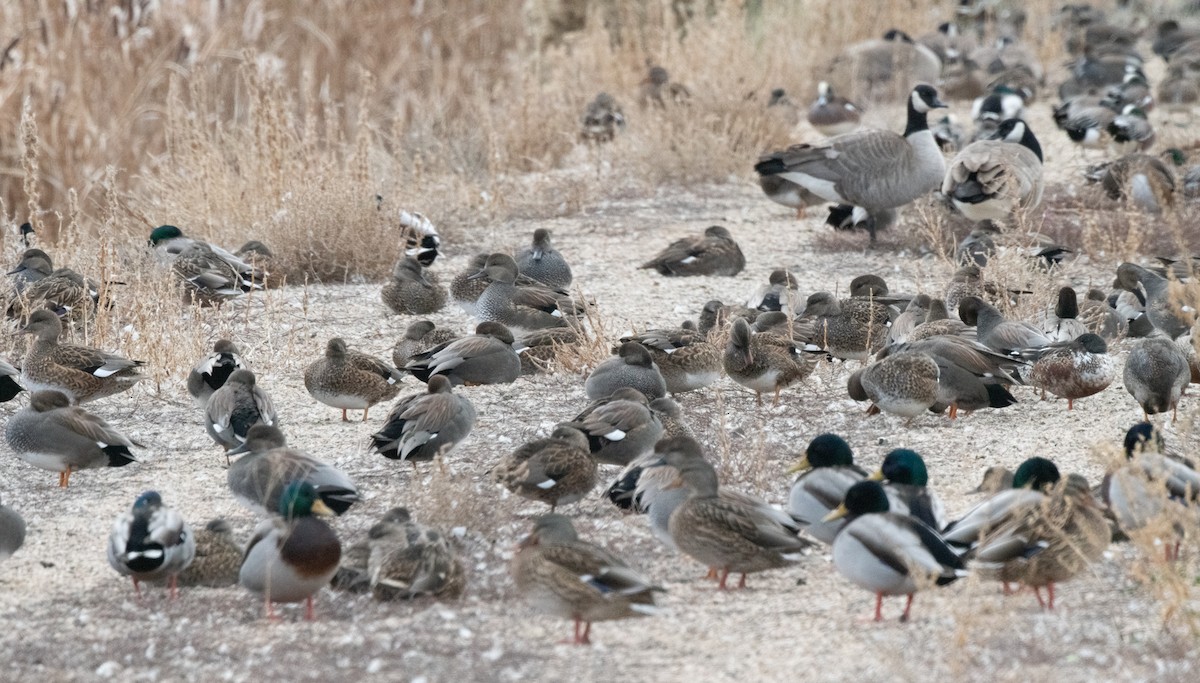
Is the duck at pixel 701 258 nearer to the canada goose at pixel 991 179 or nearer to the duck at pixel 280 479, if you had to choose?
the canada goose at pixel 991 179

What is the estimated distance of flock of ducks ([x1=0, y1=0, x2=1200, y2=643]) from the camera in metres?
5.70

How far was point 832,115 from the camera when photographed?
16641 millimetres

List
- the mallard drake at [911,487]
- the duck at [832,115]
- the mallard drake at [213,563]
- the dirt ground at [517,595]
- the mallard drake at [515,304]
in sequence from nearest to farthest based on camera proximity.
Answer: the dirt ground at [517,595]
the mallard drake at [911,487]
the mallard drake at [213,563]
the mallard drake at [515,304]
the duck at [832,115]

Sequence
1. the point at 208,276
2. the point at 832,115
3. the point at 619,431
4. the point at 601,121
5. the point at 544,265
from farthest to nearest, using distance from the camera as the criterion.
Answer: the point at 832,115 < the point at 601,121 < the point at 544,265 < the point at 208,276 < the point at 619,431

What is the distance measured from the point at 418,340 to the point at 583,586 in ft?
13.5

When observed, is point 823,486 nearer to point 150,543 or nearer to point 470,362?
point 150,543

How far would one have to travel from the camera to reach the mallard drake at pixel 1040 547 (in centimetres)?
555

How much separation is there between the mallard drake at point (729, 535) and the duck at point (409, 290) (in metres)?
4.72

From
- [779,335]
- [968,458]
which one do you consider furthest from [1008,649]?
[779,335]

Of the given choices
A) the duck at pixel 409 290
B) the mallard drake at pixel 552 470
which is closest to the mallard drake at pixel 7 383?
the duck at pixel 409 290

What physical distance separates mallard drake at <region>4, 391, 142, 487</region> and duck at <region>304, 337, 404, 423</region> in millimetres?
1125

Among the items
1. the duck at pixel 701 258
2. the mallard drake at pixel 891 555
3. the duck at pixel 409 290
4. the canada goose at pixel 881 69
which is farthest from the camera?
the canada goose at pixel 881 69

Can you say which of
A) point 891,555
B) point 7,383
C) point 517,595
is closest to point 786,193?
point 7,383

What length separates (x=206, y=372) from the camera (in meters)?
8.30
